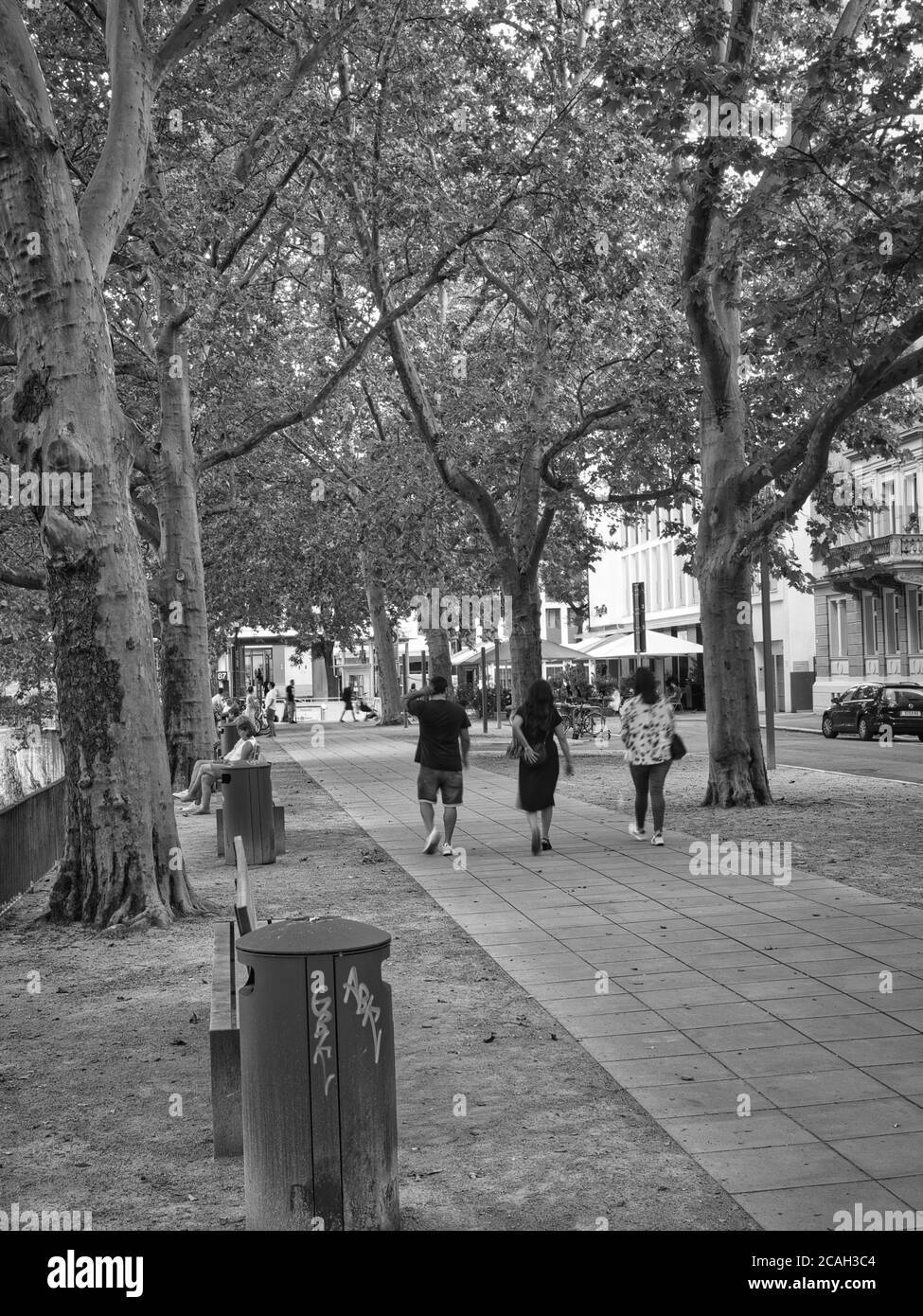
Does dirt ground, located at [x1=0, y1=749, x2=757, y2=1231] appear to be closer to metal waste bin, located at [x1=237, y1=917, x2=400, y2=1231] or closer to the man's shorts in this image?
metal waste bin, located at [x1=237, y1=917, x2=400, y2=1231]

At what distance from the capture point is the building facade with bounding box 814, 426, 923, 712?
43812 millimetres

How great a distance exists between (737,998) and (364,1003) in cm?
362

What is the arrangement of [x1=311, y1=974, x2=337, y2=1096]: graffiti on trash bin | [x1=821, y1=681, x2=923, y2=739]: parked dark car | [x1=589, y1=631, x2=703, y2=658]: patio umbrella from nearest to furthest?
[x1=311, y1=974, x2=337, y2=1096]: graffiti on trash bin → [x1=821, y1=681, x2=923, y2=739]: parked dark car → [x1=589, y1=631, x2=703, y2=658]: patio umbrella

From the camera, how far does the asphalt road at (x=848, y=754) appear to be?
79.9 feet

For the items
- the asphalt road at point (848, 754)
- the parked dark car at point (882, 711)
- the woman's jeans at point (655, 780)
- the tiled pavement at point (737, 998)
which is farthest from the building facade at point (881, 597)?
the tiled pavement at point (737, 998)

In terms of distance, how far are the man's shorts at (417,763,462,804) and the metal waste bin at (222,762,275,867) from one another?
5.02 ft

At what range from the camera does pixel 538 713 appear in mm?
13164

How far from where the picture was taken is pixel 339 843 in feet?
49.0

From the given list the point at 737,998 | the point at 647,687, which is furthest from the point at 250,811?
the point at 737,998

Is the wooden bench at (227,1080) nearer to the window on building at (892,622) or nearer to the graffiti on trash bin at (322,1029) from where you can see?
the graffiti on trash bin at (322,1029)

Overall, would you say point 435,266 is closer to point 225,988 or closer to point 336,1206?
point 225,988
